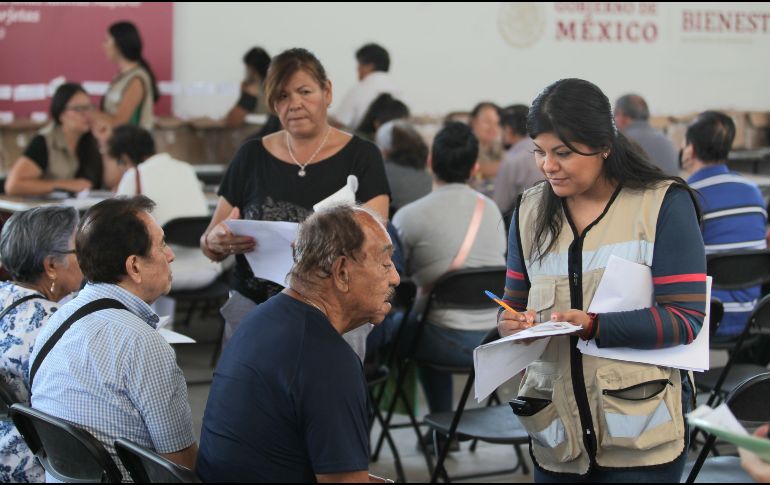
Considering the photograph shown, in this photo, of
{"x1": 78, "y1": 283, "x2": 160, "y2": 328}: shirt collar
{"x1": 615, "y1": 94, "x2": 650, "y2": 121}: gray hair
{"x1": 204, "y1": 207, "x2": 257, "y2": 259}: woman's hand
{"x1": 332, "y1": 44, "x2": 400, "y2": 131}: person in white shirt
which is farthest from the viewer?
{"x1": 332, "y1": 44, "x2": 400, "y2": 131}: person in white shirt

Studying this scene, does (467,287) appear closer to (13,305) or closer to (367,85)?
(13,305)

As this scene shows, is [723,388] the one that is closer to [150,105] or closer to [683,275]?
[683,275]

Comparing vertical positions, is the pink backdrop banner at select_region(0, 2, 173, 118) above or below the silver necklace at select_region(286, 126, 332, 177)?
above

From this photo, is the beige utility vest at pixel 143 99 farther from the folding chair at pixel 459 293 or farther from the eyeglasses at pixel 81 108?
the folding chair at pixel 459 293

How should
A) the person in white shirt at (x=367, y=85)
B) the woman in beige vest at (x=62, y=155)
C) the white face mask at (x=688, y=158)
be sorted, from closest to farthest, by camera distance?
the white face mask at (x=688, y=158)
the woman in beige vest at (x=62, y=155)
the person in white shirt at (x=367, y=85)

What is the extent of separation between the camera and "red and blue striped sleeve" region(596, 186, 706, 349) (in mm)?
2188

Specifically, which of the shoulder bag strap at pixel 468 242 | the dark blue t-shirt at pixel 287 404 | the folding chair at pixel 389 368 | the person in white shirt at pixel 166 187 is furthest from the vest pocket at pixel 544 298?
the person in white shirt at pixel 166 187

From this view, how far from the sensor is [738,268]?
4.29m

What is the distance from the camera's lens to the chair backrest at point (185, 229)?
508 cm

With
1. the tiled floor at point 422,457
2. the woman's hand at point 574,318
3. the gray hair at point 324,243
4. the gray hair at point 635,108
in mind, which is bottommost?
the tiled floor at point 422,457

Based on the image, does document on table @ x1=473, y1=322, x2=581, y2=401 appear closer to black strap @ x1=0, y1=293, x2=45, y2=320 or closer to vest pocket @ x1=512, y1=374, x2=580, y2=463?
vest pocket @ x1=512, y1=374, x2=580, y2=463

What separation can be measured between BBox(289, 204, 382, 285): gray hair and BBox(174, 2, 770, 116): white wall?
6.18 m

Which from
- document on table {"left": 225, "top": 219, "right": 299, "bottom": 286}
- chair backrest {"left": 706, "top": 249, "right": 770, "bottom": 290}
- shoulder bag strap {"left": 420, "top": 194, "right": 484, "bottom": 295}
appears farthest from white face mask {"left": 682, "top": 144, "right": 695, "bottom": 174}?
document on table {"left": 225, "top": 219, "right": 299, "bottom": 286}

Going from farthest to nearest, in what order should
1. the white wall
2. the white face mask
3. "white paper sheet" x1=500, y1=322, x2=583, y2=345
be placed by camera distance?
the white wall → the white face mask → "white paper sheet" x1=500, y1=322, x2=583, y2=345
